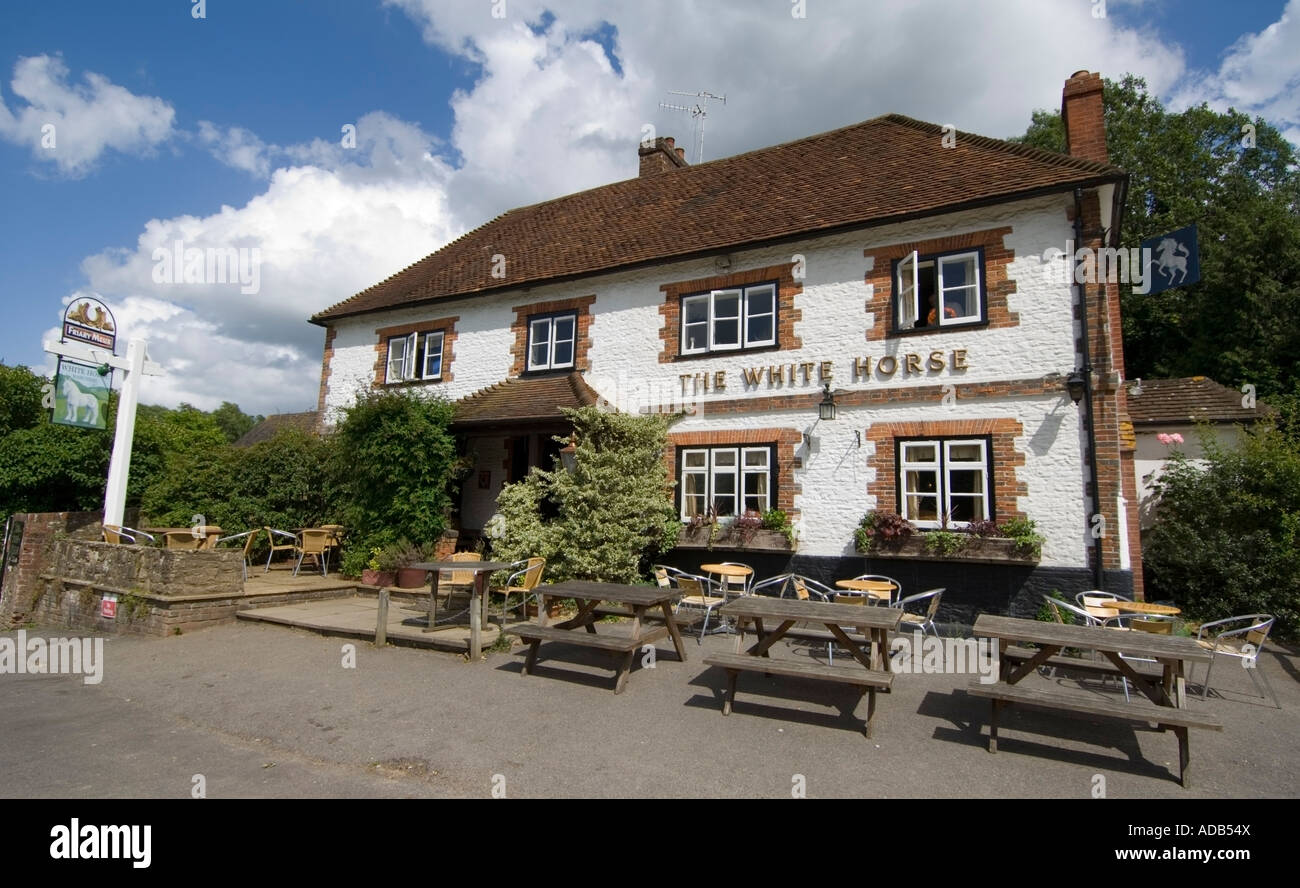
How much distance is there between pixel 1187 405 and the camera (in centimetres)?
1380

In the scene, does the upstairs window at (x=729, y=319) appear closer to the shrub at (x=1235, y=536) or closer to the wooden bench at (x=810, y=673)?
the wooden bench at (x=810, y=673)

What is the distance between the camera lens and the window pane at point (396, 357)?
50.4 feet

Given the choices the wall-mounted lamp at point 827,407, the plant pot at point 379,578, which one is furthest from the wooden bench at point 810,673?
the plant pot at point 379,578

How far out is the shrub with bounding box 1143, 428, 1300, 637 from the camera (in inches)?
366

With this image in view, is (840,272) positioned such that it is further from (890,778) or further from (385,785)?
(385,785)

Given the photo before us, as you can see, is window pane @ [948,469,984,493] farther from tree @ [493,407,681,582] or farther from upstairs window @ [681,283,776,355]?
tree @ [493,407,681,582]

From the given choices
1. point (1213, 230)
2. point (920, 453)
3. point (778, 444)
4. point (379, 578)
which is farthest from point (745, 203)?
→ point (1213, 230)

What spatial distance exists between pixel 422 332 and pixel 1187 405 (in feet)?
54.6

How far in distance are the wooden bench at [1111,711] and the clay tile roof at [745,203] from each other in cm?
725

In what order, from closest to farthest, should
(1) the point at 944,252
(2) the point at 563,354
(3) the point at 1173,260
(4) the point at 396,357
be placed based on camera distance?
(1) the point at 944,252, (3) the point at 1173,260, (2) the point at 563,354, (4) the point at 396,357

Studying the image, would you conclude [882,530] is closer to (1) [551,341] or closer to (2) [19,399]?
(1) [551,341]

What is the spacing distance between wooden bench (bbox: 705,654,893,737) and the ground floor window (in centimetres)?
509

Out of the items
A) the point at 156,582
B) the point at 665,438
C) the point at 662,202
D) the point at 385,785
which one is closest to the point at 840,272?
the point at 665,438

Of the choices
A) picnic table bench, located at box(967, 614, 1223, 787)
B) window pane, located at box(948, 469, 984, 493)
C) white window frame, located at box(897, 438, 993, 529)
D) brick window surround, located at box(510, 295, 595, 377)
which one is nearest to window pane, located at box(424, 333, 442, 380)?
brick window surround, located at box(510, 295, 595, 377)
